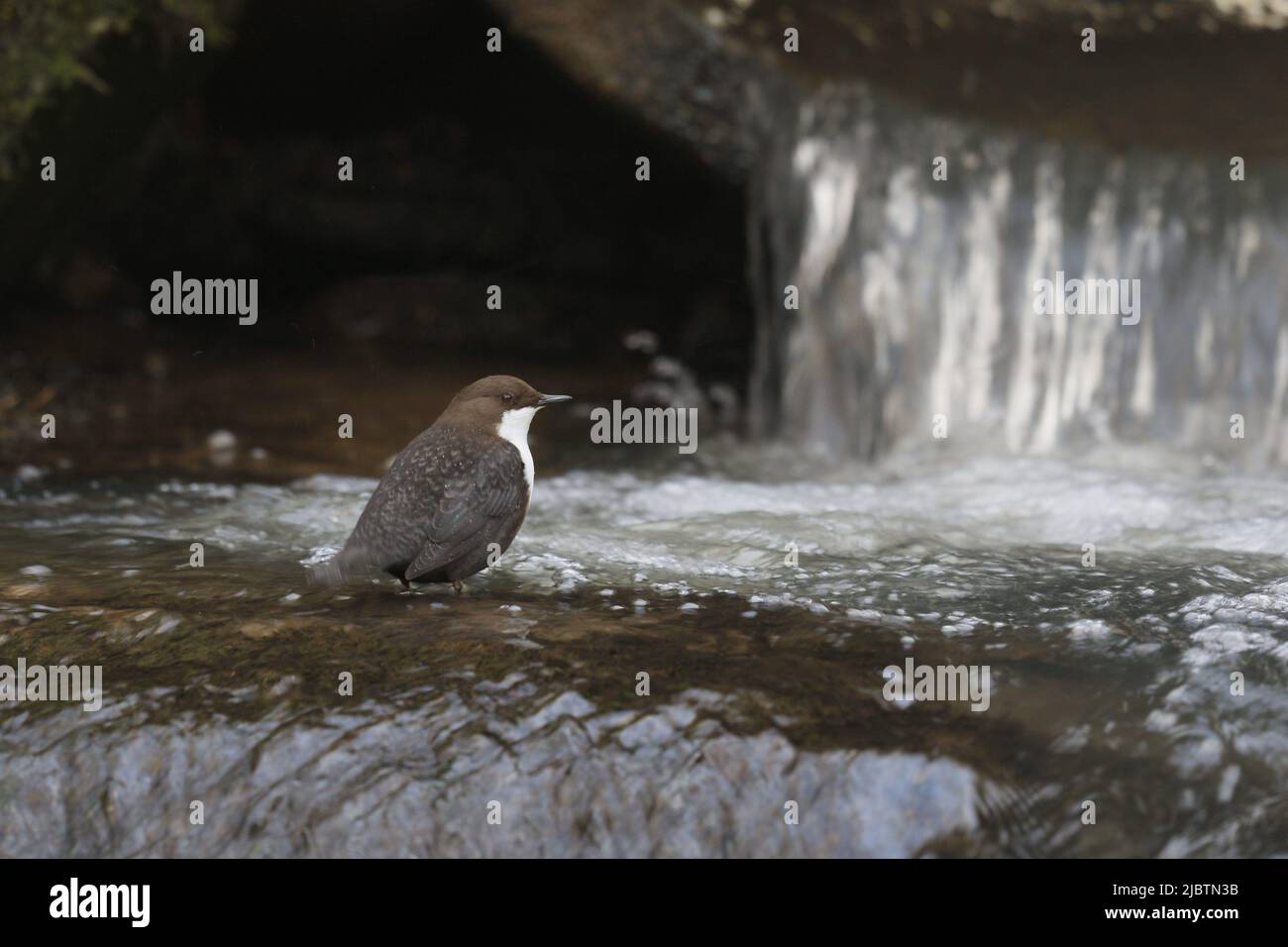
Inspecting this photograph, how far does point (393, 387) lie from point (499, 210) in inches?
102

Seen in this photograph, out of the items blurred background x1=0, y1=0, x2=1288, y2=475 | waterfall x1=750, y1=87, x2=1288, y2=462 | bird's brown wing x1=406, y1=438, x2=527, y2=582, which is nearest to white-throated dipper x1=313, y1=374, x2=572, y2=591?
bird's brown wing x1=406, y1=438, x2=527, y2=582

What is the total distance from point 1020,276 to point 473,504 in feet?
15.2

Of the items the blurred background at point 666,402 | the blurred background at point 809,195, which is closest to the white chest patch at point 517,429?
the blurred background at point 666,402

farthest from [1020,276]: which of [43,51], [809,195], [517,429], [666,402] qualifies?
[43,51]

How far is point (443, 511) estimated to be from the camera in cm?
422

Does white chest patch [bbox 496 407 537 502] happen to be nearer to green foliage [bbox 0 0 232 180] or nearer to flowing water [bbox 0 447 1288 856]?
flowing water [bbox 0 447 1288 856]

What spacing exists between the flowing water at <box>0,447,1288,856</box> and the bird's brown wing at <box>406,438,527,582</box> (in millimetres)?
179

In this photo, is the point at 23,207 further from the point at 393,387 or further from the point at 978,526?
the point at 978,526

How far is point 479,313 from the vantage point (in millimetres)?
10562

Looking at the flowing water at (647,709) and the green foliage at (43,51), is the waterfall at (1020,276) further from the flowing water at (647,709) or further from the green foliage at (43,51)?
the green foliage at (43,51)

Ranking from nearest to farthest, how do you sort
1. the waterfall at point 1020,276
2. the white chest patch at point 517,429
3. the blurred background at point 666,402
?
the blurred background at point 666,402, the white chest patch at point 517,429, the waterfall at point 1020,276

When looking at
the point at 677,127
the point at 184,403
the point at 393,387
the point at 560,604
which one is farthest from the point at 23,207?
the point at 560,604

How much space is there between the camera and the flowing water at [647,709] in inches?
127

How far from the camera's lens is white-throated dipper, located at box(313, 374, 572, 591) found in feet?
13.8
